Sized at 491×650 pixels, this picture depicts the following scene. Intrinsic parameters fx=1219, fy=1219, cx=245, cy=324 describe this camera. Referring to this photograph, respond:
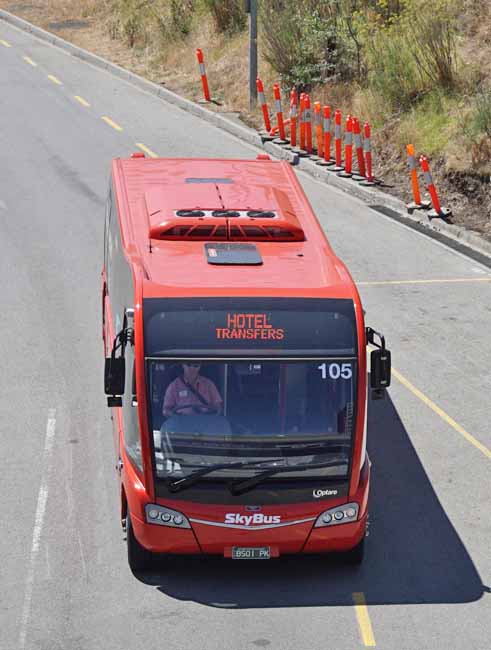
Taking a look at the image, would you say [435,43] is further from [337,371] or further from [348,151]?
[337,371]

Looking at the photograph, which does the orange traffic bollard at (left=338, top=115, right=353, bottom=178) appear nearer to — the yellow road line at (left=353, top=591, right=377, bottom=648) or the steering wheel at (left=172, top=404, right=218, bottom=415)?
the steering wheel at (left=172, top=404, right=218, bottom=415)

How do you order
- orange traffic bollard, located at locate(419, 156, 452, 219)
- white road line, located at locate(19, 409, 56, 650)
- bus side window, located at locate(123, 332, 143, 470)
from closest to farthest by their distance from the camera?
white road line, located at locate(19, 409, 56, 650), bus side window, located at locate(123, 332, 143, 470), orange traffic bollard, located at locate(419, 156, 452, 219)

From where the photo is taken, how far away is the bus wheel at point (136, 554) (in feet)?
36.7

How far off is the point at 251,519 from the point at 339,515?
81 cm

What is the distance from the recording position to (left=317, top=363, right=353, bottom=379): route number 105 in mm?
10742

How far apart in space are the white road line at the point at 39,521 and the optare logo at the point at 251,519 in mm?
1902

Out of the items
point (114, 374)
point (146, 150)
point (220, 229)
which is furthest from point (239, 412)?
point (146, 150)

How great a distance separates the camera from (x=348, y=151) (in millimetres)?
25359

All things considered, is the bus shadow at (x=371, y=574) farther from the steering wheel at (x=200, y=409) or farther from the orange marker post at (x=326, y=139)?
the orange marker post at (x=326, y=139)

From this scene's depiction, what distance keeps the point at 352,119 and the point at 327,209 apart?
2789 millimetres

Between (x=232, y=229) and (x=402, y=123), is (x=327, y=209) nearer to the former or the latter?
(x=402, y=123)

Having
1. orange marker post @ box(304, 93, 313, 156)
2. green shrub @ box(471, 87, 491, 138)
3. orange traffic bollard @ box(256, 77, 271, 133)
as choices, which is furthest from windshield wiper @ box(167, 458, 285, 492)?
orange traffic bollard @ box(256, 77, 271, 133)

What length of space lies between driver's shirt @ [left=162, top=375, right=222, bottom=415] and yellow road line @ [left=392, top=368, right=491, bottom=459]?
449 cm

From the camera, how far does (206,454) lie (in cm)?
1067
